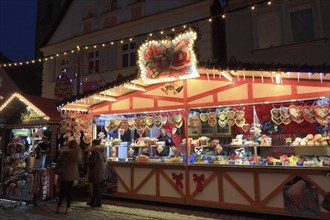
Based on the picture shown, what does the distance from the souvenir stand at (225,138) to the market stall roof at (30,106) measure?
49 cm

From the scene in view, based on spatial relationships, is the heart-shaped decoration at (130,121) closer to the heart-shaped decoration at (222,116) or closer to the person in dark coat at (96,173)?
the person in dark coat at (96,173)

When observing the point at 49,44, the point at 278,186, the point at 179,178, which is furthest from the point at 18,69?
the point at 278,186

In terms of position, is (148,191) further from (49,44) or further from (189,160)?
(49,44)

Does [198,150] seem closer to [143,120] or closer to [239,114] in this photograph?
[239,114]

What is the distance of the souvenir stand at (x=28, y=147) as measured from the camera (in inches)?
310

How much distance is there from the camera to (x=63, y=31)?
15.4 metres

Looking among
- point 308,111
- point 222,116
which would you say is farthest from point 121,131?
point 308,111

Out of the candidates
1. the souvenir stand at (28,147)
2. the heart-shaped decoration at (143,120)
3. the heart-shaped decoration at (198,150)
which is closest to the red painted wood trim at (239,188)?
the heart-shaped decoration at (198,150)

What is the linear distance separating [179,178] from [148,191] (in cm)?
108

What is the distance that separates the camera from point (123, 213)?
678cm

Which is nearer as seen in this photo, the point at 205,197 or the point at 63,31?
the point at 205,197

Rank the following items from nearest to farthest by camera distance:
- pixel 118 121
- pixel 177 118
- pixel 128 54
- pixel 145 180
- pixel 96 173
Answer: pixel 96 173 < pixel 145 180 < pixel 177 118 < pixel 118 121 < pixel 128 54

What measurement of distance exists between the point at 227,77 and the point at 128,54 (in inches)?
290

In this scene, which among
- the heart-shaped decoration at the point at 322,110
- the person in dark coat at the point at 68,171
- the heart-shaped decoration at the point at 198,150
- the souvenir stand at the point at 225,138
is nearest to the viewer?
the souvenir stand at the point at 225,138
